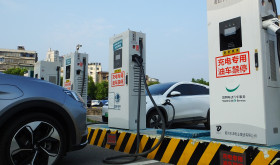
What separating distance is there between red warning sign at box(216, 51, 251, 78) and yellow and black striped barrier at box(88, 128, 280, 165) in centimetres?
88

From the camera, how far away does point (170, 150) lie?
12.3 ft

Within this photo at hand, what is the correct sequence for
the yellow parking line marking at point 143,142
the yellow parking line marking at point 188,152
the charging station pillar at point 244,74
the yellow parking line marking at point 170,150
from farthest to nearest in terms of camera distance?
the yellow parking line marking at point 143,142 < the yellow parking line marking at point 170,150 < the yellow parking line marking at point 188,152 < the charging station pillar at point 244,74

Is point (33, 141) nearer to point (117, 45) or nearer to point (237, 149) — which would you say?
point (237, 149)

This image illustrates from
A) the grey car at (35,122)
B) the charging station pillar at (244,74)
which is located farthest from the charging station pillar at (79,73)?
the charging station pillar at (244,74)

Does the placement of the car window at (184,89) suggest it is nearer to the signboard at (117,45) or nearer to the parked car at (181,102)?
the parked car at (181,102)

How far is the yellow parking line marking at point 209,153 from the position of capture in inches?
124

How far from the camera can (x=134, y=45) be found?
16.5 ft

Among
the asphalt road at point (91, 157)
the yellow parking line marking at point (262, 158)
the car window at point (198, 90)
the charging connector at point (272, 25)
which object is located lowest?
the asphalt road at point (91, 157)

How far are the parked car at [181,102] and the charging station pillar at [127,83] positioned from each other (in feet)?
4.32

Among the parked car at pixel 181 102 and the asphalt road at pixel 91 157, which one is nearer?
the asphalt road at pixel 91 157

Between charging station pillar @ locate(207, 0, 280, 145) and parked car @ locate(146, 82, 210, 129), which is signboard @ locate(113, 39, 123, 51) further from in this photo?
charging station pillar @ locate(207, 0, 280, 145)

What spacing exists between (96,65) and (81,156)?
Answer: 13804 centimetres

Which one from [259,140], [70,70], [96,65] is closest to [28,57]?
[96,65]

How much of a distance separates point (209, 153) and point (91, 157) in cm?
191
